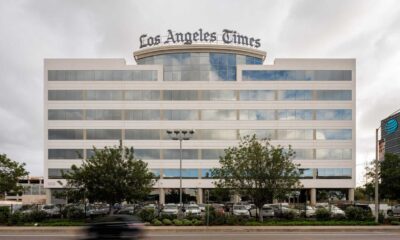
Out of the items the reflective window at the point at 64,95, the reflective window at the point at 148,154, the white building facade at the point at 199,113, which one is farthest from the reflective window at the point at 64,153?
the reflective window at the point at 148,154

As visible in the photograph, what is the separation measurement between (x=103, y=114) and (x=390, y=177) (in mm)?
43488

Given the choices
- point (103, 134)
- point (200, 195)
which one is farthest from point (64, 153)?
point (200, 195)

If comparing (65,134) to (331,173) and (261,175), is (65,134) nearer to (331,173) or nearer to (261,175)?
(261,175)

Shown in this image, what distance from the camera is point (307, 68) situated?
199ft

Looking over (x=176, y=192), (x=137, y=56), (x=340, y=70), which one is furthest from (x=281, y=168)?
(x=137, y=56)

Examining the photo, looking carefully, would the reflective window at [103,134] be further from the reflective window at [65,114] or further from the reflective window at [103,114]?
the reflective window at [65,114]

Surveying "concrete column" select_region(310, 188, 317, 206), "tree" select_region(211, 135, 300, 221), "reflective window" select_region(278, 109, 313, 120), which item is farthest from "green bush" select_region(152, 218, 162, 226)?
"concrete column" select_region(310, 188, 317, 206)

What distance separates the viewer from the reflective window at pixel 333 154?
59.9 meters

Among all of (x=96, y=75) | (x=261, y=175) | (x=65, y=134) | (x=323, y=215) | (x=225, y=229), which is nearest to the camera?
(x=225, y=229)

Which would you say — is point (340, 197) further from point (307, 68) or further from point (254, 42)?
point (254, 42)

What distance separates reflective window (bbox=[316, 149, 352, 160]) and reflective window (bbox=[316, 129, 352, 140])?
2066 mm

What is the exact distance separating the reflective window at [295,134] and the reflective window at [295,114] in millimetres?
2053

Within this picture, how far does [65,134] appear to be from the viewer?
5934cm

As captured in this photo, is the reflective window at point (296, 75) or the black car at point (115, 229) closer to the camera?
the black car at point (115, 229)
